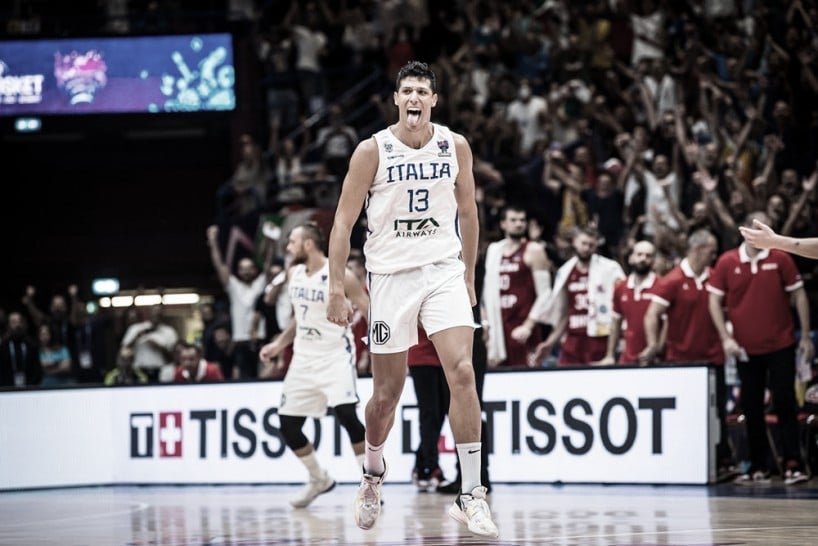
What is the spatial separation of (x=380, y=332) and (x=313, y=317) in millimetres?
3462

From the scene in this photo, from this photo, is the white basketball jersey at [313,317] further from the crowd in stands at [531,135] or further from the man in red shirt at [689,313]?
the man in red shirt at [689,313]

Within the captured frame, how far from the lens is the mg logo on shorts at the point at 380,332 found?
26.0 ft

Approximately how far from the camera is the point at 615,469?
12789mm

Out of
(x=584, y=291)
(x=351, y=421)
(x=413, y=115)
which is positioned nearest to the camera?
(x=413, y=115)

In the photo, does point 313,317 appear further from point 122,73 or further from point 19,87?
point 19,87

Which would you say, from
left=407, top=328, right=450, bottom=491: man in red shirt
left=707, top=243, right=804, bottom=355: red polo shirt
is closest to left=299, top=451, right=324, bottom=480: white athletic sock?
left=407, top=328, right=450, bottom=491: man in red shirt

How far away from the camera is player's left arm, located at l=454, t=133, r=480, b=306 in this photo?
26.5 feet

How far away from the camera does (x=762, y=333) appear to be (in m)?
→ 12.5

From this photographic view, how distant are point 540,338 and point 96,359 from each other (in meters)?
7.31

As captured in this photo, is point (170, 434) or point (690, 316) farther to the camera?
point (170, 434)

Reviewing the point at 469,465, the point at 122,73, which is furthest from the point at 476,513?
the point at 122,73

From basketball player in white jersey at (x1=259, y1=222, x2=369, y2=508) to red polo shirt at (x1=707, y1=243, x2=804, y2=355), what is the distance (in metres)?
3.59

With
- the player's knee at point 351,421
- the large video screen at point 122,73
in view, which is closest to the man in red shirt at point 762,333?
the player's knee at point 351,421

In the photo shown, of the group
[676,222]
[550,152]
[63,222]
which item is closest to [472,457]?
[676,222]
